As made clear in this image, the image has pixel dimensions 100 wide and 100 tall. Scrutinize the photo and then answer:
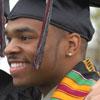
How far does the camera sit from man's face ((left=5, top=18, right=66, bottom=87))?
8.20ft

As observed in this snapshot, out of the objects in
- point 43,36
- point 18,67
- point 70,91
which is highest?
point 43,36

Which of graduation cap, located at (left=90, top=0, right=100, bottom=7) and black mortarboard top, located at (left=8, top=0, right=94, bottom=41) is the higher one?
graduation cap, located at (left=90, top=0, right=100, bottom=7)

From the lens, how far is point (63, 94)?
7.85ft

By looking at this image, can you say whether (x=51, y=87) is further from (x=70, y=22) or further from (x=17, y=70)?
(x=70, y=22)

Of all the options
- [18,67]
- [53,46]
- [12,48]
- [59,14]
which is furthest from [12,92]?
[59,14]

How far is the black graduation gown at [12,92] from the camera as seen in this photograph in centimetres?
299

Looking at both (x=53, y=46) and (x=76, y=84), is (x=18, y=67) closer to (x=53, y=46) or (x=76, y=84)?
(x=53, y=46)

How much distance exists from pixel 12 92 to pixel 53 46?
0.84m

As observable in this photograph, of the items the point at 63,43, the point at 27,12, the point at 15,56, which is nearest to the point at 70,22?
the point at 63,43

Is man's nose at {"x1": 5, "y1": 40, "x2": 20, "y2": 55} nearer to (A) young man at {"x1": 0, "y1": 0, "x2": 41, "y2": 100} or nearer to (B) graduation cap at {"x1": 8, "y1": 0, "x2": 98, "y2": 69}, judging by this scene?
(B) graduation cap at {"x1": 8, "y1": 0, "x2": 98, "y2": 69}

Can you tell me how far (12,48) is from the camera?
2.52 meters

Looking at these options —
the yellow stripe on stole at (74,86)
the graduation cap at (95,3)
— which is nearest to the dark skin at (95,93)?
the yellow stripe on stole at (74,86)

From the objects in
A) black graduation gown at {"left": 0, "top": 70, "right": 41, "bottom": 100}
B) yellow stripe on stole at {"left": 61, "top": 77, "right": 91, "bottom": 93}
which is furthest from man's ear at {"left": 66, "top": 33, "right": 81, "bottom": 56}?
black graduation gown at {"left": 0, "top": 70, "right": 41, "bottom": 100}

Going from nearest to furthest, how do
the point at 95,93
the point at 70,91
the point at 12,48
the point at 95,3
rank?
the point at 95,93 < the point at 70,91 < the point at 12,48 < the point at 95,3
